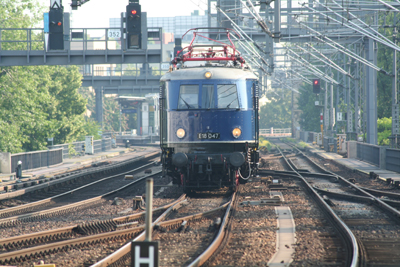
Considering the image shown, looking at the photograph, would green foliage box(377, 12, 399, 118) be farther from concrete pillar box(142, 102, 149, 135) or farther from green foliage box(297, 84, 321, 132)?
concrete pillar box(142, 102, 149, 135)

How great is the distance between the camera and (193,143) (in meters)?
14.1

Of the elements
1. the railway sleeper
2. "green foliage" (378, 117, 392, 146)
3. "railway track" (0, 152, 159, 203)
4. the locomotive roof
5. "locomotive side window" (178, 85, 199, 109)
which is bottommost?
"railway track" (0, 152, 159, 203)

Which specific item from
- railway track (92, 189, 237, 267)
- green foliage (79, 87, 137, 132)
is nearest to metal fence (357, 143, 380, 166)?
railway track (92, 189, 237, 267)

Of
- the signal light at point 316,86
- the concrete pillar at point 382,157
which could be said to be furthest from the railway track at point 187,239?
the signal light at point 316,86

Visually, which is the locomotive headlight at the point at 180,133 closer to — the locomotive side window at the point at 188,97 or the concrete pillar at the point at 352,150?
the locomotive side window at the point at 188,97

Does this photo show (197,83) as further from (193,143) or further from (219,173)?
(219,173)

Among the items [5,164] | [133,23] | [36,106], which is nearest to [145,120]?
[36,106]

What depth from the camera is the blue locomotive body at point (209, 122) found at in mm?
14078

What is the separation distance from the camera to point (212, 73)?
47.3 ft

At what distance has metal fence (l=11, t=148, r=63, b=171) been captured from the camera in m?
27.3

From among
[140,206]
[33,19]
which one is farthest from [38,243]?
[33,19]

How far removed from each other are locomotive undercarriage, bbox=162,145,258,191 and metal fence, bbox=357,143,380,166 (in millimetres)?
13446

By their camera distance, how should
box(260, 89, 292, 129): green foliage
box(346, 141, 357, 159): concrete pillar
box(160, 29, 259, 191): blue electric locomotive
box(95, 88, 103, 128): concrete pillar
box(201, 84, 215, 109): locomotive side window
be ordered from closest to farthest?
box(160, 29, 259, 191): blue electric locomotive, box(201, 84, 215, 109): locomotive side window, box(346, 141, 357, 159): concrete pillar, box(95, 88, 103, 128): concrete pillar, box(260, 89, 292, 129): green foliage

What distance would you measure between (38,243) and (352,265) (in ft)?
16.8
